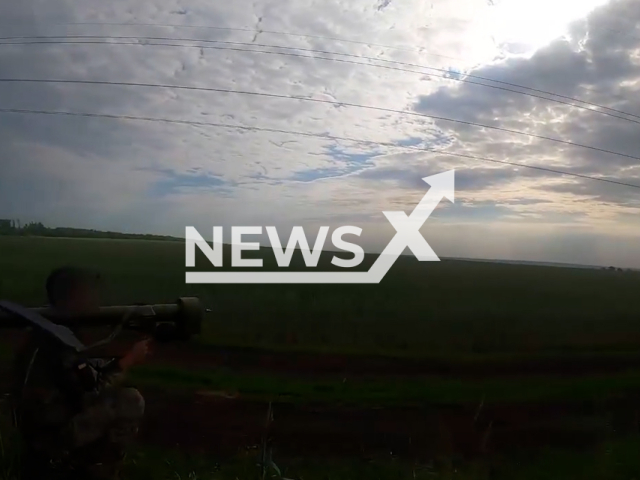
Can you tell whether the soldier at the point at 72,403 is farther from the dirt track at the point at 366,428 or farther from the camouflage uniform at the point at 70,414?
the dirt track at the point at 366,428

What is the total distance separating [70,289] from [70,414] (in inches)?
22.5

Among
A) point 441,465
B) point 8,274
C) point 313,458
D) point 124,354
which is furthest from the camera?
point 8,274

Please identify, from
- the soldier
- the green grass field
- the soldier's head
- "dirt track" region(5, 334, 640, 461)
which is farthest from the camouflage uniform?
the green grass field

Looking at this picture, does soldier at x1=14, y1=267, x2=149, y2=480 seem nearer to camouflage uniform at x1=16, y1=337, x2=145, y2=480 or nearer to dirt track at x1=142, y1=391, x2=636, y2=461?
camouflage uniform at x1=16, y1=337, x2=145, y2=480

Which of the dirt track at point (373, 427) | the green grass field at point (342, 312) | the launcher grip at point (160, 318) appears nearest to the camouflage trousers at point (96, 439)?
the launcher grip at point (160, 318)

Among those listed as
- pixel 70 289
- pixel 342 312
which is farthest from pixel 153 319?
pixel 342 312

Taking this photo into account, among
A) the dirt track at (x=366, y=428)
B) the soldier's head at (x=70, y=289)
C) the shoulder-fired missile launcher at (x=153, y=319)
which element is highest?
the soldier's head at (x=70, y=289)

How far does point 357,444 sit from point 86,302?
13.9 feet

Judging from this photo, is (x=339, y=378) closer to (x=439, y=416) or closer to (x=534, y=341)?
(x=439, y=416)

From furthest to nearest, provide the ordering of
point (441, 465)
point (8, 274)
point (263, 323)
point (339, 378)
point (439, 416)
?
point (263, 323) → point (8, 274) → point (339, 378) → point (439, 416) → point (441, 465)

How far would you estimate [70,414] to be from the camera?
7.48 ft

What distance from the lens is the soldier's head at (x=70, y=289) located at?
2.46m

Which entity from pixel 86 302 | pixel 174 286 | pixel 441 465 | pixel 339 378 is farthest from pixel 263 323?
pixel 86 302

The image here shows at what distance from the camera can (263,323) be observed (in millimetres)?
11047
